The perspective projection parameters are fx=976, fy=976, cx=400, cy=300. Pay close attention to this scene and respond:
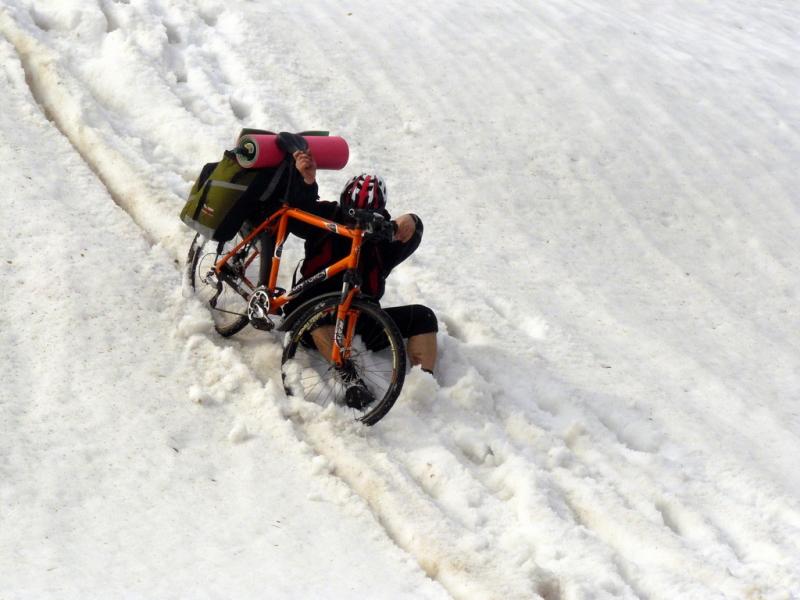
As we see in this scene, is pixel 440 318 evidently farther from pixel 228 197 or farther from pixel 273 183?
pixel 228 197

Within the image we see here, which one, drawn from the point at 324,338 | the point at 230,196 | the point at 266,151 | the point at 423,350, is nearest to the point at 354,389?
the point at 324,338

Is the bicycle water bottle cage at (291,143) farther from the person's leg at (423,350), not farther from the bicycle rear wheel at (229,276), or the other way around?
the person's leg at (423,350)

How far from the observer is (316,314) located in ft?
18.2

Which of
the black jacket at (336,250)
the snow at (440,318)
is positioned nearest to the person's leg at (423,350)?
the snow at (440,318)

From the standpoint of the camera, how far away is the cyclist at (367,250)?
5723 millimetres

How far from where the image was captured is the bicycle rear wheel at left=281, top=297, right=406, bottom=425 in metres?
5.36

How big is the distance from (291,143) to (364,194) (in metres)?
0.55

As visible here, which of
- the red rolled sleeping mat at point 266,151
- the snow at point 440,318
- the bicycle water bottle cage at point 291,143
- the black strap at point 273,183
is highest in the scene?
the bicycle water bottle cage at point 291,143

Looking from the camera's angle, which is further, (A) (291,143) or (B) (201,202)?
(B) (201,202)

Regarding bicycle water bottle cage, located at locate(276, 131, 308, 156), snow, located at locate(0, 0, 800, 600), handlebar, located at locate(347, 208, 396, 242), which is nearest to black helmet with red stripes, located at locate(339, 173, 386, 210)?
handlebar, located at locate(347, 208, 396, 242)

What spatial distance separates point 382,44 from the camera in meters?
10.2

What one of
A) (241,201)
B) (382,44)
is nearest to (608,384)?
(241,201)

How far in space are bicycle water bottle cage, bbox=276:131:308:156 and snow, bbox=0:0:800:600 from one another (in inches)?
46.8

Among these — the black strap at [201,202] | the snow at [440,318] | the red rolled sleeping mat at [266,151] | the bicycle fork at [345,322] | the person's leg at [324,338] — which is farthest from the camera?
the black strap at [201,202]
